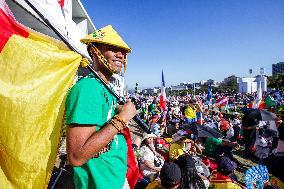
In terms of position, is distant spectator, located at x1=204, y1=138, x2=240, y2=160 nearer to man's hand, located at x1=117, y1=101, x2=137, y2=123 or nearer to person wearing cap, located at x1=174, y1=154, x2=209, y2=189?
person wearing cap, located at x1=174, y1=154, x2=209, y2=189

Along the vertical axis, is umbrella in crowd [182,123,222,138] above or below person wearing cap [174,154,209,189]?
below

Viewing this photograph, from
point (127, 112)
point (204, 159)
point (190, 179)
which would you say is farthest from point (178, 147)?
point (127, 112)

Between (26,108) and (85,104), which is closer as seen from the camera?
(85,104)

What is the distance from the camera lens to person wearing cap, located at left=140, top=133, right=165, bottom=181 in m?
6.60

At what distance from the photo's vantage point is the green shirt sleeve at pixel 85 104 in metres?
1.82

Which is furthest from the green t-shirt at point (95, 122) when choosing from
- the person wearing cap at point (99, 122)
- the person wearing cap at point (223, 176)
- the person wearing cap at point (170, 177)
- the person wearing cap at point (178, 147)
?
the person wearing cap at point (178, 147)

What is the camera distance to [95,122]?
6.15ft

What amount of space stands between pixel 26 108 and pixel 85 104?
44 centimetres

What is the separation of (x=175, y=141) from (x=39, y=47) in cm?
574

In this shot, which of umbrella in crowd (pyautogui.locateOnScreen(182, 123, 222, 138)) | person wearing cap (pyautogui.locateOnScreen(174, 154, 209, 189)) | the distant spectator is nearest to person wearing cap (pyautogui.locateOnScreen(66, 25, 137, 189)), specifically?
person wearing cap (pyautogui.locateOnScreen(174, 154, 209, 189))

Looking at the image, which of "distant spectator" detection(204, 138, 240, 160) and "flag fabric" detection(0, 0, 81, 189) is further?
"distant spectator" detection(204, 138, 240, 160)

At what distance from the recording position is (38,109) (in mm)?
2062

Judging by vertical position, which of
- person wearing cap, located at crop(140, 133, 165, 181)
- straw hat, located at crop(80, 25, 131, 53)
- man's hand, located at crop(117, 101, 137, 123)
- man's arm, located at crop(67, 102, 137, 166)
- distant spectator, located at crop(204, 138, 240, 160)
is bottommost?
distant spectator, located at crop(204, 138, 240, 160)

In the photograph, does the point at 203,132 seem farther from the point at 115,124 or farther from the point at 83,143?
the point at 83,143
